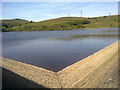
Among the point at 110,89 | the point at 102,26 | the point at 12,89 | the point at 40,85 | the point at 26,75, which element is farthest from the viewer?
the point at 102,26

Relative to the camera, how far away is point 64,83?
29.2 ft

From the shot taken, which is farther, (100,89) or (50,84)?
(50,84)

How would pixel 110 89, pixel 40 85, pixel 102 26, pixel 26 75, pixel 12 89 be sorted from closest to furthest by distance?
pixel 110 89
pixel 12 89
pixel 40 85
pixel 26 75
pixel 102 26

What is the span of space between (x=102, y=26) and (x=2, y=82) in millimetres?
108186

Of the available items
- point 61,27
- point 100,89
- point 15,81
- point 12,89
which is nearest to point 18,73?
point 15,81

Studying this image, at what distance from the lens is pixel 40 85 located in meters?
8.60

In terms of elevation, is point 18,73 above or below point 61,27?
below

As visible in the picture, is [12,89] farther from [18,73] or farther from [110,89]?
[110,89]

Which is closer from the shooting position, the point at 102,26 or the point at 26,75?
the point at 26,75

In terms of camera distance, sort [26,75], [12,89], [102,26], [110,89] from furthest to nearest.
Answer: [102,26], [26,75], [12,89], [110,89]

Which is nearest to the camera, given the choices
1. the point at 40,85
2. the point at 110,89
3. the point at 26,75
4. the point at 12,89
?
the point at 110,89

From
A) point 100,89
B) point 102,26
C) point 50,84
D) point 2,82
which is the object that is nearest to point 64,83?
point 50,84

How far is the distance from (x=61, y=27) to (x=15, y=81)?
10681cm

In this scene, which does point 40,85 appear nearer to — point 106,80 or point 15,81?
point 15,81
